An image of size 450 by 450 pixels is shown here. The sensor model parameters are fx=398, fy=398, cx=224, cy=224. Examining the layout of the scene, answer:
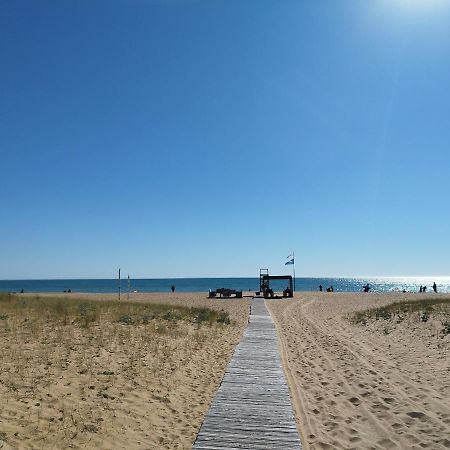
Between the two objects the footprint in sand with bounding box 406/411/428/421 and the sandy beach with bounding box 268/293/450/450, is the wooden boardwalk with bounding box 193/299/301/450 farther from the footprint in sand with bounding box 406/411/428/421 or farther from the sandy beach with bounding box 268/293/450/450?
the footprint in sand with bounding box 406/411/428/421

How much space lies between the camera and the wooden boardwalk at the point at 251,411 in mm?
5027

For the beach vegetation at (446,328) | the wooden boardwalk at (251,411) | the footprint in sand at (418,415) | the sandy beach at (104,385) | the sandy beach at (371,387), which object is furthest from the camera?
the beach vegetation at (446,328)

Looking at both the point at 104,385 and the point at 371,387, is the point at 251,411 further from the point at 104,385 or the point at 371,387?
the point at 371,387

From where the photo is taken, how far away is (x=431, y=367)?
31.7 feet

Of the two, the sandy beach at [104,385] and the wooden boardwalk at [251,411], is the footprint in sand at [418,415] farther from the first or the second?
the sandy beach at [104,385]

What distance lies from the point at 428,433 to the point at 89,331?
9.90m

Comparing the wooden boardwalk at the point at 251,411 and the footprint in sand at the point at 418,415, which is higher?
the wooden boardwalk at the point at 251,411

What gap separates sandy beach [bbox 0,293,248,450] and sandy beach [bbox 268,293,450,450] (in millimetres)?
1866

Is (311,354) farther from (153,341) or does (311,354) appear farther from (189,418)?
(189,418)

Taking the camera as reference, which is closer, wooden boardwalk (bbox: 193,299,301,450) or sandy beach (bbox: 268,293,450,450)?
wooden boardwalk (bbox: 193,299,301,450)

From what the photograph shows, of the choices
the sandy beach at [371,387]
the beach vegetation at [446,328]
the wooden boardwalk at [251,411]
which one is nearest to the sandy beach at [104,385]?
the wooden boardwalk at [251,411]

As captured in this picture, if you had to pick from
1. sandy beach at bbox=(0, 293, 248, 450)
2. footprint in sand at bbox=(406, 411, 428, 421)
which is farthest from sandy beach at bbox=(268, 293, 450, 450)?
sandy beach at bbox=(0, 293, 248, 450)

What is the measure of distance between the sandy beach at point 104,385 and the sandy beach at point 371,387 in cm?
187

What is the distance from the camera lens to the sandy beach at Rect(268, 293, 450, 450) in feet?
18.7
